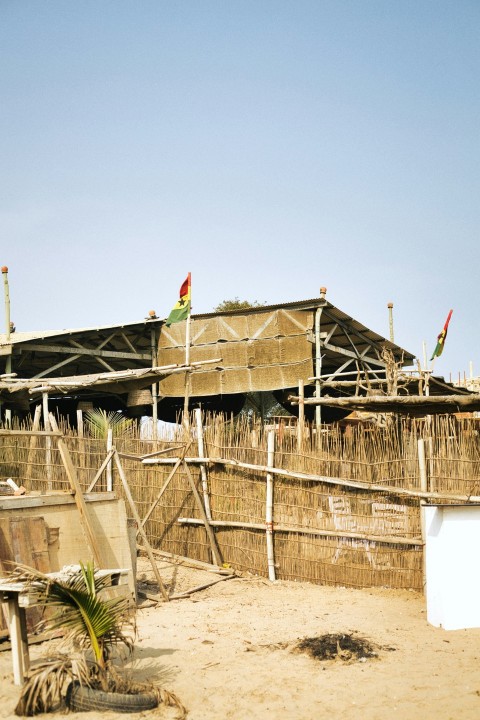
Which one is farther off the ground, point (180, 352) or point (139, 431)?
point (180, 352)

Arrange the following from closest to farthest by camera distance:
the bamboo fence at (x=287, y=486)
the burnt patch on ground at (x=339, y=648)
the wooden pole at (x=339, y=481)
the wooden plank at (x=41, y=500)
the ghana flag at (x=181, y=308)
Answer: the burnt patch on ground at (x=339, y=648) < the wooden plank at (x=41, y=500) < the wooden pole at (x=339, y=481) < the bamboo fence at (x=287, y=486) < the ghana flag at (x=181, y=308)

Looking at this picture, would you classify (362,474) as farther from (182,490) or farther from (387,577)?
(182,490)

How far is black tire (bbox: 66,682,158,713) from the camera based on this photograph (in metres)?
5.13

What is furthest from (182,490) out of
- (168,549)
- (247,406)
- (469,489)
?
(247,406)

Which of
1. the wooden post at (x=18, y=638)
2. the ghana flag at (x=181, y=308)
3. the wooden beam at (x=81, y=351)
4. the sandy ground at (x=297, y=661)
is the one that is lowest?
the sandy ground at (x=297, y=661)

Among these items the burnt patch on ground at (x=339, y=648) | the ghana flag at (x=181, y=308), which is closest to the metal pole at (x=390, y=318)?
the ghana flag at (x=181, y=308)

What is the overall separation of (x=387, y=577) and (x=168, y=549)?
361 centimetres

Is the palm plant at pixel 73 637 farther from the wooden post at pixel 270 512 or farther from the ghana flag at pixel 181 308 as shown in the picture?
the ghana flag at pixel 181 308

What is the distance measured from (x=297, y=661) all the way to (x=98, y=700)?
6.12 feet

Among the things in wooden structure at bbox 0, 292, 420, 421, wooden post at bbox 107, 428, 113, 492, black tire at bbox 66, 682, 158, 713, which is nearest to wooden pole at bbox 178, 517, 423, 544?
wooden post at bbox 107, 428, 113, 492

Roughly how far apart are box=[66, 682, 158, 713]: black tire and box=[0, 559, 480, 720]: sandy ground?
7 cm

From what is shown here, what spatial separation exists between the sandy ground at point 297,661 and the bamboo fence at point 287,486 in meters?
0.58

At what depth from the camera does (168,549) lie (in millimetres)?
11211

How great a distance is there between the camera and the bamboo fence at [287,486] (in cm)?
881
